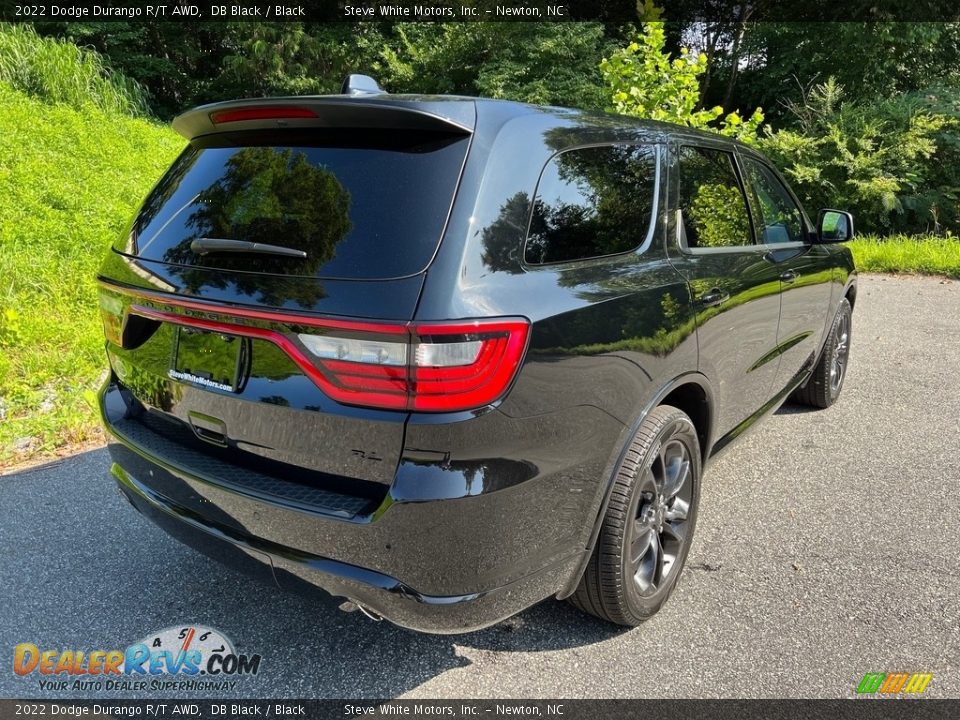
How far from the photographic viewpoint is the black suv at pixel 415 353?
1.67 metres

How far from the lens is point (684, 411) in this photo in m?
2.68

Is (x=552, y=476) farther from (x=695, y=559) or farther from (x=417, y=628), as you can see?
(x=695, y=559)

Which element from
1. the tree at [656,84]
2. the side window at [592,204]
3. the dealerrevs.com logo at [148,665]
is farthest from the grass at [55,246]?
the tree at [656,84]

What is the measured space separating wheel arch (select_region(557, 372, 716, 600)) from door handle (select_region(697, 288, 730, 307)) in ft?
0.90

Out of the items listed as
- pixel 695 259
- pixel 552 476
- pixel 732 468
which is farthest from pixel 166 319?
pixel 732 468

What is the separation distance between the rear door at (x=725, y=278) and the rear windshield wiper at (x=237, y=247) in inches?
54.6

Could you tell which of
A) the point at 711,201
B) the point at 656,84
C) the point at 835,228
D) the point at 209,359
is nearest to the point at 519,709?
the point at 209,359

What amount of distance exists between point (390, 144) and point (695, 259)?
132 cm

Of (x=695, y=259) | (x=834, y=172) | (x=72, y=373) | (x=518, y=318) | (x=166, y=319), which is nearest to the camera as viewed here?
(x=518, y=318)

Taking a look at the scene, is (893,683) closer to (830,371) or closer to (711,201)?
(711,201)

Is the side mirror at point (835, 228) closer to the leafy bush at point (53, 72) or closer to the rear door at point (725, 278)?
the rear door at point (725, 278)

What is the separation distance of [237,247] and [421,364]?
0.73m

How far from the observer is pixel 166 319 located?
202 centimetres

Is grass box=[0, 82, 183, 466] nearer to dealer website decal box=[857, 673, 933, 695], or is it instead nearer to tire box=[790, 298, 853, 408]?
dealer website decal box=[857, 673, 933, 695]
